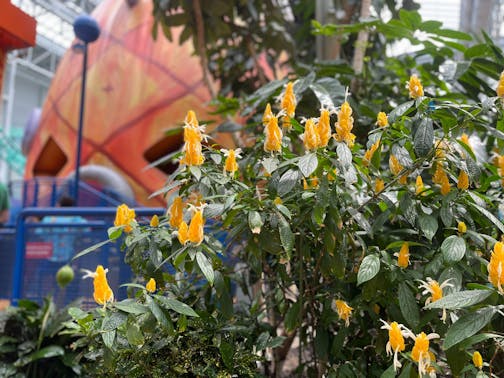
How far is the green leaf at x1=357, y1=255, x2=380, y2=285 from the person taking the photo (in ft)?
4.81

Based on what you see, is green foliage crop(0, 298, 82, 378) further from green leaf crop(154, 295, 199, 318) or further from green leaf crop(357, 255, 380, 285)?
green leaf crop(357, 255, 380, 285)

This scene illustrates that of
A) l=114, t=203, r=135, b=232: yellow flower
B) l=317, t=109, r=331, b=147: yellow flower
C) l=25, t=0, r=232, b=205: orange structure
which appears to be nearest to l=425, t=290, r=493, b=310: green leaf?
l=317, t=109, r=331, b=147: yellow flower

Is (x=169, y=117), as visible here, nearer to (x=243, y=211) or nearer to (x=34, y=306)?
(x=34, y=306)

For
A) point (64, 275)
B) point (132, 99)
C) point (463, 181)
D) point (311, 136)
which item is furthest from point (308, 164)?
point (132, 99)

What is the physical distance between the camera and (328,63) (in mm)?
2887

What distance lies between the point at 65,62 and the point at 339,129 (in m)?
9.99

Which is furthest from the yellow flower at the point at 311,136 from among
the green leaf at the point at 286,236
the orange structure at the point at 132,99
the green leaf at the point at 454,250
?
the orange structure at the point at 132,99

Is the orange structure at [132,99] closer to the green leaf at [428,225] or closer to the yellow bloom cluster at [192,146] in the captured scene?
the yellow bloom cluster at [192,146]

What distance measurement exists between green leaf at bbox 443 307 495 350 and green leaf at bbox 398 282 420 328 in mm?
276

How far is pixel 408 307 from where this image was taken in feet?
4.93

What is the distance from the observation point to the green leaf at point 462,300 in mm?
1181

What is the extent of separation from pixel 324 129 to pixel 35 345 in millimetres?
2047

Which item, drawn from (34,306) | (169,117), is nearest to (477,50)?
(34,306)

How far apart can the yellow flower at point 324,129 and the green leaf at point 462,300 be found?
1.89 feet
